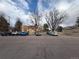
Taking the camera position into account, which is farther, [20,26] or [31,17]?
[20,26]

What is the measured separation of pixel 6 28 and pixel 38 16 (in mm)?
19568

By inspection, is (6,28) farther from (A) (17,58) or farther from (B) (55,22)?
(A) (17,58)

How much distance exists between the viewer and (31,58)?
810 centimetres

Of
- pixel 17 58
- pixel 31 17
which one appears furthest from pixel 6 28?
pixel 17 58

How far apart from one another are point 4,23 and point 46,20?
72.6 ft

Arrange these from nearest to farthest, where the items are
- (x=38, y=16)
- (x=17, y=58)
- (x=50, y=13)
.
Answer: (x=17, y=58) < (x=38, y=16) < (x=50, y=13)

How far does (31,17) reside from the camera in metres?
78.1

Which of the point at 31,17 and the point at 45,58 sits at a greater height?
the point at 31,17

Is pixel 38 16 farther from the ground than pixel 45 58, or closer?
farther from the ground

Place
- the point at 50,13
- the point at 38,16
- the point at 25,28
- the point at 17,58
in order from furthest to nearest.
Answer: the point at 25,28, the point at 50,13, the point at 38,16, the point at 17,58

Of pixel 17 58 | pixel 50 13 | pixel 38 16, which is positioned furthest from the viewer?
pixel 50 13

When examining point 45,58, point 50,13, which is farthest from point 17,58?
point 50,13

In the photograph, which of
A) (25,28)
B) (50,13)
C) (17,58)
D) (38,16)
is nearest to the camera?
(17,58)

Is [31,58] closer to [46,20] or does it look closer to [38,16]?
[38,16]
